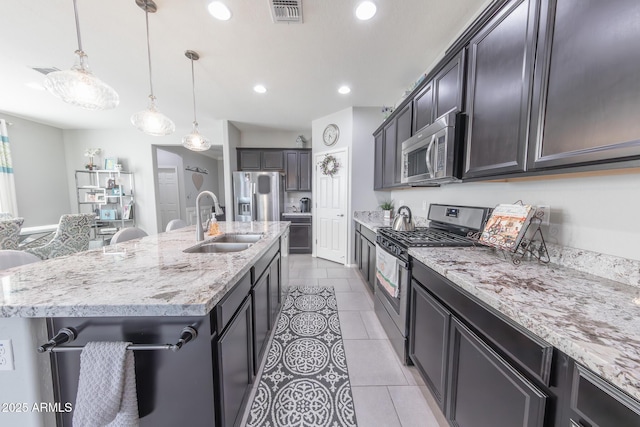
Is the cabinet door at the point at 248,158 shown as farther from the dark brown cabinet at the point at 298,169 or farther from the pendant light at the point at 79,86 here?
the pendant light at the point at 79,86

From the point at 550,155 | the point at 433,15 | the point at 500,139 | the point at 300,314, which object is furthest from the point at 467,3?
the point at 300,314

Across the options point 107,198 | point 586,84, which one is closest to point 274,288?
point 586,84

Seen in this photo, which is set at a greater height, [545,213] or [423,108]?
[423,108]

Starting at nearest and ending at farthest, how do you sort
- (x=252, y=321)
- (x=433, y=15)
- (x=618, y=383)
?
1. (x=618, y=383)
2. (x=252, y=321)
3. (x=433, y=15)

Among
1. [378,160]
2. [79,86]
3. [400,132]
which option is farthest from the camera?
[378,160]

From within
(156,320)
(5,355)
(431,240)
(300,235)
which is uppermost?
(431,240)

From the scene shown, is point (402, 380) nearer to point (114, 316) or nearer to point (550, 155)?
point (550, 155)

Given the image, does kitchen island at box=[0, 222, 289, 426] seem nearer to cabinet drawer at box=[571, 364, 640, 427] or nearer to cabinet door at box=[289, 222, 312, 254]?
cabinet drawer at box=[571, 364, 640, 427]

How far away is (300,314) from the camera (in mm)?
2383

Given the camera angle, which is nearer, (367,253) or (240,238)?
(240,238)

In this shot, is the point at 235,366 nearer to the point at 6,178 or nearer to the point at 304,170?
the point at 304,170

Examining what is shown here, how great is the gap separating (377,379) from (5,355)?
72.7 inches

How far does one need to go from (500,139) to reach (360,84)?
2.25 metres

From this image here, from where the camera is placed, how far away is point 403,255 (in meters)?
1.63
